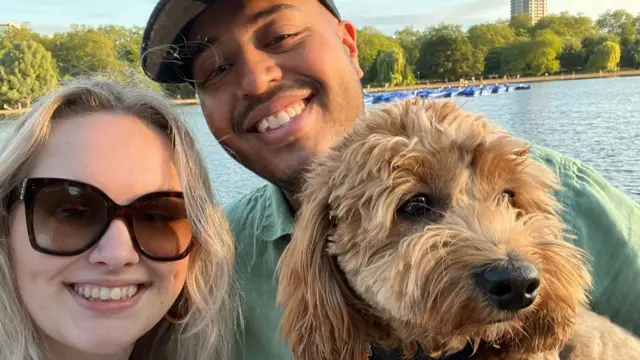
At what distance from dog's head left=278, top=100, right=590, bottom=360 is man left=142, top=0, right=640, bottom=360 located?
707mm

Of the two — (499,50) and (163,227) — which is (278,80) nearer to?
(163,227)

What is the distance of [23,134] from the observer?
2598 millimetres

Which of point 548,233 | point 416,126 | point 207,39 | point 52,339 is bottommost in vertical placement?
point 52,339

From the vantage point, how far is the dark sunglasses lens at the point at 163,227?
8.66ft

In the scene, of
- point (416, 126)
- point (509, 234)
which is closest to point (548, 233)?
point (509, 234)

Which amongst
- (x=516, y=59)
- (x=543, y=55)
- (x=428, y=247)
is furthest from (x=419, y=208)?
(x=543, y=55)

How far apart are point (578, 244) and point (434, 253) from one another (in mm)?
1234

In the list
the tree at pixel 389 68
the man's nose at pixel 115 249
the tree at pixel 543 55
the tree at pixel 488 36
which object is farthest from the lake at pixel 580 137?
the tree at pixel 488 36

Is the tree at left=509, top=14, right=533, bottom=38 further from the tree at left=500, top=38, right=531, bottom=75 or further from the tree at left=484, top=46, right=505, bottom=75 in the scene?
the tree at left=484, top=46, right=505, bottom=75

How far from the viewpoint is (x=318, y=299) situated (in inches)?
102

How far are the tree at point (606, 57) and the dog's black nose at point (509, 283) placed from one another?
88.2 metres

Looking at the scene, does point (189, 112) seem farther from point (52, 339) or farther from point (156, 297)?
point (52, 339)

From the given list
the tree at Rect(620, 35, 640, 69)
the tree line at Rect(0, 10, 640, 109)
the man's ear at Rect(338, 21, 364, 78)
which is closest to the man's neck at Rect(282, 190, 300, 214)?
the man's ear at Rect(338, 21, 364, 78)

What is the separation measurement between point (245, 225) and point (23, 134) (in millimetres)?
1591
